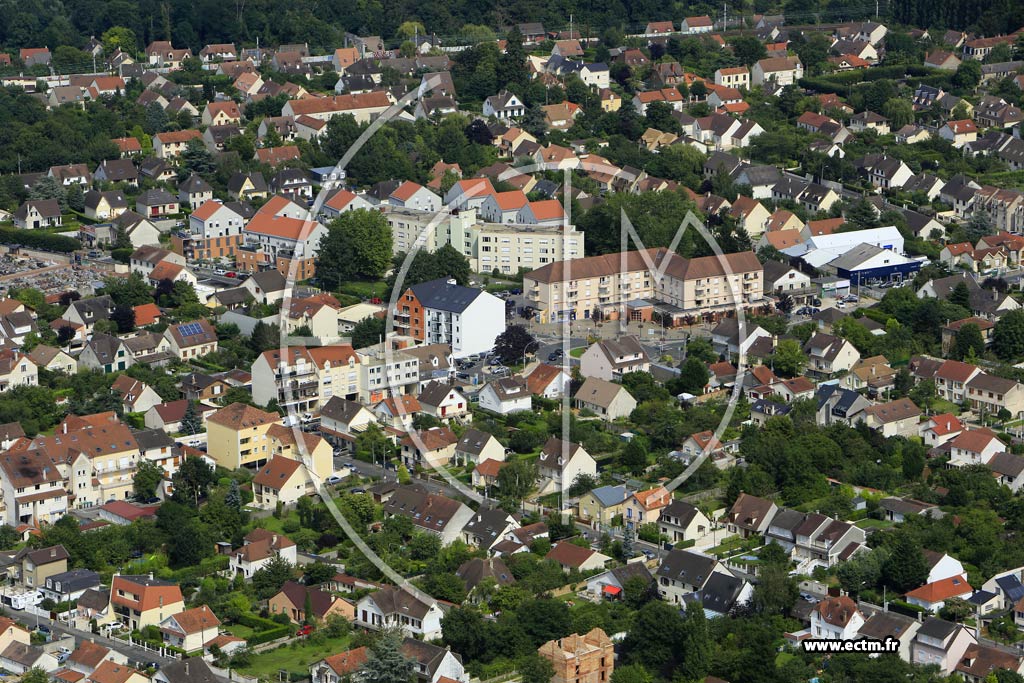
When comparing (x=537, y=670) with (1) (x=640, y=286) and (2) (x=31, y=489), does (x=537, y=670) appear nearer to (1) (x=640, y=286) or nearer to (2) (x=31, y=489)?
(2) (x=31, y=489)

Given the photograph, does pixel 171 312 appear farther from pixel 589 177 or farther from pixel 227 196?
pixel 589 177

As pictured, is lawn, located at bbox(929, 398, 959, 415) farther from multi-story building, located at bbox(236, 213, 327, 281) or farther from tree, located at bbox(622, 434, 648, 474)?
multi-story building, located at bbox(236, 213, 327, 281)

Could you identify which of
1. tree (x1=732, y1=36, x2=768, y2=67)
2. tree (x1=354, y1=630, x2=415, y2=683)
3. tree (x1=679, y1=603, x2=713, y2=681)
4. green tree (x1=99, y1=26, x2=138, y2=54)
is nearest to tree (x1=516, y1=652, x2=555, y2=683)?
tree (x1=354, y1=630, x2=415, y2=683)

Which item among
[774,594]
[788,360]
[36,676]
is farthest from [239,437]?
[788,360]

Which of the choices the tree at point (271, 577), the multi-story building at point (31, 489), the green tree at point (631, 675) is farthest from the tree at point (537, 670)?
the multi-story building at point (31, 489)

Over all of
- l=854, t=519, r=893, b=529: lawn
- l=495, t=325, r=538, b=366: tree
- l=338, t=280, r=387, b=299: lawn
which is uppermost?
l=338, t=280, r=387, b=299: lawn

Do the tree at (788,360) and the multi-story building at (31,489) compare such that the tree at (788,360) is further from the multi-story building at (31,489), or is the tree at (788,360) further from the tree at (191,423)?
the multi-story building at (31,489)
